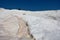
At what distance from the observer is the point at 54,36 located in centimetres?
95

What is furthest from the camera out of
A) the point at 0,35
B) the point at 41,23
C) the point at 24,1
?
the point at 24,1

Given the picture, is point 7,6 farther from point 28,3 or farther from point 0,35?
point 0,35

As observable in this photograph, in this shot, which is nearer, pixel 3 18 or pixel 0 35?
pixel 0 35

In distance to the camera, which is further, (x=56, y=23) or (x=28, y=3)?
(x=28, y=3)

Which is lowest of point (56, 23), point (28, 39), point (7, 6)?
point (28, 39)

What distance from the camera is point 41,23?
105cm

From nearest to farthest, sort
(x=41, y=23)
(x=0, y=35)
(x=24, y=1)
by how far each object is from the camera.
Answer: (x=0, y=35) → (x=41, y=23) → (x=24, y=1)

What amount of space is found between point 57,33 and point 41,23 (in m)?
0.18

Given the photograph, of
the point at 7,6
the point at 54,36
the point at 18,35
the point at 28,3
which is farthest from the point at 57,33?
the point at 7,6

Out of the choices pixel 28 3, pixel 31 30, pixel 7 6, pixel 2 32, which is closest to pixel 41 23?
pixel 31 30

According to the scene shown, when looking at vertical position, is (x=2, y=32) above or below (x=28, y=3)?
below

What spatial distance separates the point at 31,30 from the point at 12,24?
184mm

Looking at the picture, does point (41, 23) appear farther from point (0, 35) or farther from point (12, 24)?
point (0, 35)

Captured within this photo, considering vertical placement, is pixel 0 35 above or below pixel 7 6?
below
